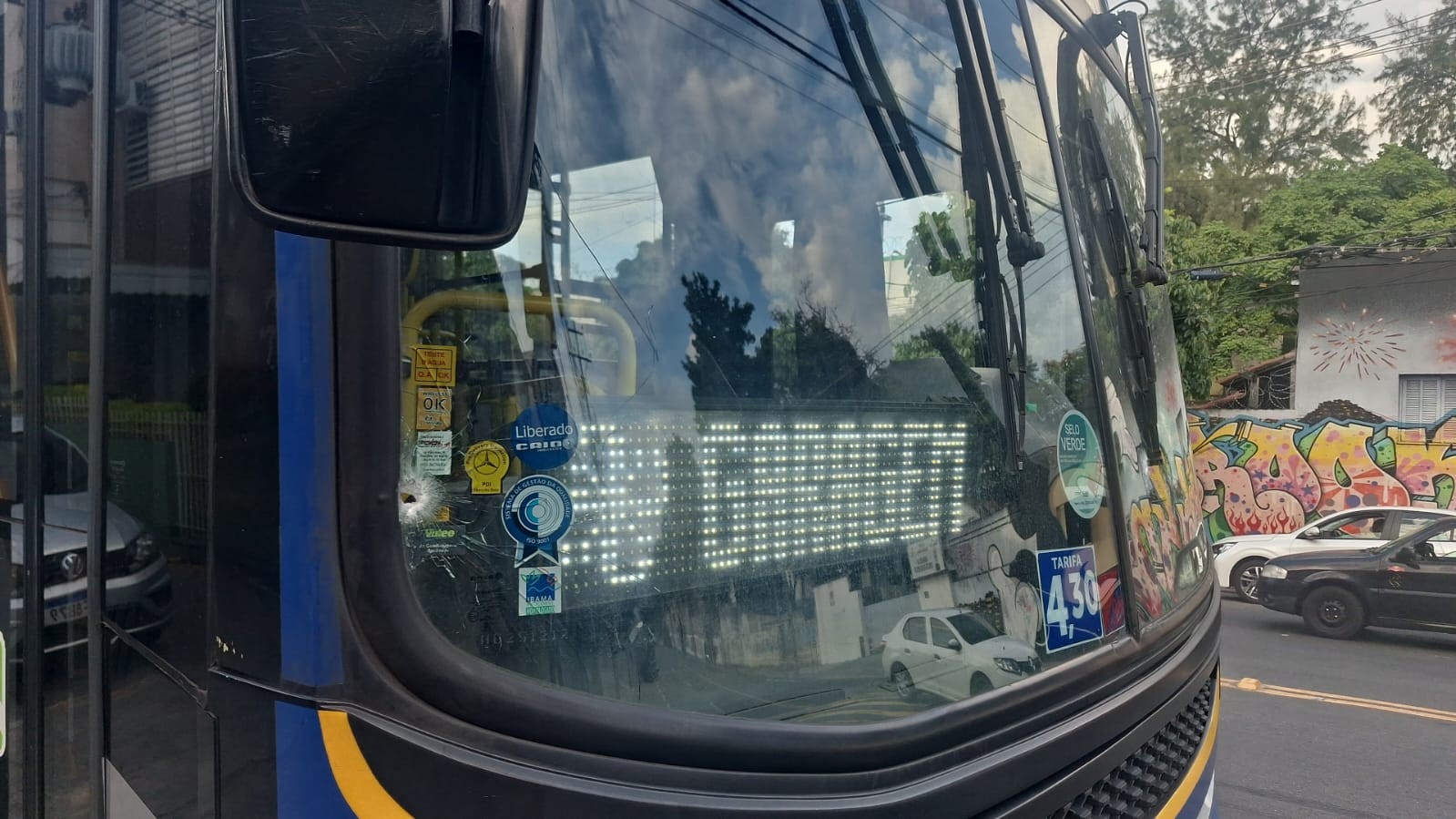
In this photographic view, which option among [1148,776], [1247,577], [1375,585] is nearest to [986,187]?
[1148,776]

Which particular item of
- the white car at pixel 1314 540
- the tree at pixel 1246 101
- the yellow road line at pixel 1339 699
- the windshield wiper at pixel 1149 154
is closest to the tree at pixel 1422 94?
the tree at pixel 1246 101

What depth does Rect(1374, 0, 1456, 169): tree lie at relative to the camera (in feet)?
93.0

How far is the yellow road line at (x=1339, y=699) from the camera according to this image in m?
7.57

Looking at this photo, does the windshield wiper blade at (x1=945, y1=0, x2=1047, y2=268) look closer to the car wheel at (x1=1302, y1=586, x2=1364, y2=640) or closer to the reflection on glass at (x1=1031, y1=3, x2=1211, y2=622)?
the reflection on glass at (x1=1031, y1=3, x2=1211, y2=622)

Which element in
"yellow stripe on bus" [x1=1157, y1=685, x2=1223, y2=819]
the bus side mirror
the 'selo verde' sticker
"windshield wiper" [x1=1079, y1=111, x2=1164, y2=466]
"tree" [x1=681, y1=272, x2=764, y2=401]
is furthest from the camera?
"windshield wiper" [x1=1079, y1=111, x2=1164, y2=466]

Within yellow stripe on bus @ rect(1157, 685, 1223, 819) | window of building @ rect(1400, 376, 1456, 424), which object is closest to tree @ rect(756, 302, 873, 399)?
yellow stripe on bus @ rect(1157, 685, 1223, 819)

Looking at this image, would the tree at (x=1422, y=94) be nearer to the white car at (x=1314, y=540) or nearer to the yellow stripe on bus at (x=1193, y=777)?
the white car at (x=1314, y=540)

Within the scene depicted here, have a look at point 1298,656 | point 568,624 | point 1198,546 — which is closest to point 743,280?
point 568,624

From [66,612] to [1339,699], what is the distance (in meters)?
8.82

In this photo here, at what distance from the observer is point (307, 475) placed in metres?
1.25

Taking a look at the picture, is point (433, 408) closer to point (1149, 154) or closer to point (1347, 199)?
point (1149, 154)

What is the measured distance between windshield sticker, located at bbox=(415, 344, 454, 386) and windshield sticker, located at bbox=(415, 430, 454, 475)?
7 centimetres

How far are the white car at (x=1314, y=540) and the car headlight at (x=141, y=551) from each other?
12.7 metres

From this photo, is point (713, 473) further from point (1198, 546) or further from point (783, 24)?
point (1198, 546)
